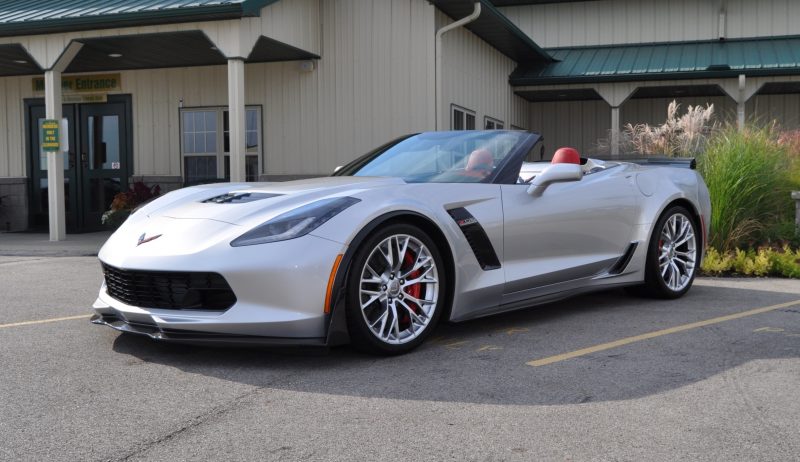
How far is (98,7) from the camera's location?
1149 cm

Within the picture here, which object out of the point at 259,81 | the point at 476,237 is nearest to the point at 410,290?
the point at 476,237

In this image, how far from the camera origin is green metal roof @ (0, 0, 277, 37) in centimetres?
1056

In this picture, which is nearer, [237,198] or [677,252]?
[237,198]

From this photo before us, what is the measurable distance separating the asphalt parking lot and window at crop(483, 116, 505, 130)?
10.9 meters

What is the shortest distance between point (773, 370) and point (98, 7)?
10.4m

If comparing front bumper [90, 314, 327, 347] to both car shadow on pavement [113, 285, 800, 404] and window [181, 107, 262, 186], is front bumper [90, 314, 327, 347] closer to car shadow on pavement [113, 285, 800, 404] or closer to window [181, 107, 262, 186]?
car shadow on pavement [113, 285, 800, 404]

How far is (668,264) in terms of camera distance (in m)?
6.16

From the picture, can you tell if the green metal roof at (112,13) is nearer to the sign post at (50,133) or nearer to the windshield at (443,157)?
the sign post at (50,133)

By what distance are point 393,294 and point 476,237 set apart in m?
0.67

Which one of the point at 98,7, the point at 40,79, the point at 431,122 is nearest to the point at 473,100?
the point at 431,122

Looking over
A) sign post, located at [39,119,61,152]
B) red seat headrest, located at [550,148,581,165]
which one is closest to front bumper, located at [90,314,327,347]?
red seat headrest, located at [550,148,581,165]

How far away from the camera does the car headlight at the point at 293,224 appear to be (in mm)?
3988

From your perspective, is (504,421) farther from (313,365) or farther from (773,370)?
(773,370)

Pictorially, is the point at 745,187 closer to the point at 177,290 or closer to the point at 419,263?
the point at 419,263
